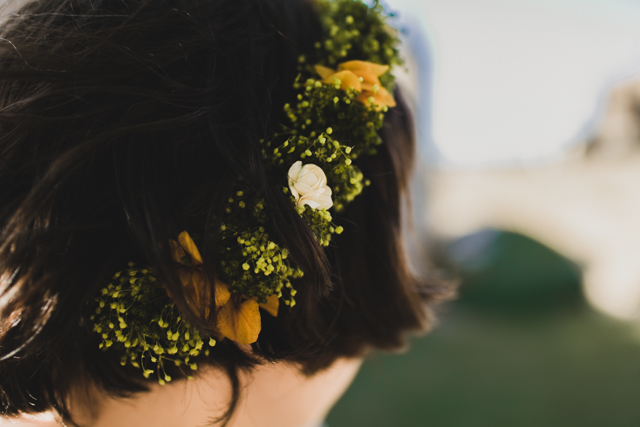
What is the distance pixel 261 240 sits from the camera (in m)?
0.59

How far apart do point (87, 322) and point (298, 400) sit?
435mm

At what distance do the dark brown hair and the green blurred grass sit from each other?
60.9 inches

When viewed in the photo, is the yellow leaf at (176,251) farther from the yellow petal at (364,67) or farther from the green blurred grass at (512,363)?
the green blurred grass at (512,363)

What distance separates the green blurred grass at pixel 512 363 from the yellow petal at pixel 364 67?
1.59 metres

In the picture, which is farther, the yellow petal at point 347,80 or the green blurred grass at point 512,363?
the green blurred grass at point 512,363

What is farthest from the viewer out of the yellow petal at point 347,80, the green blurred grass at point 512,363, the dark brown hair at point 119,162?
the green blurred grass at point 512,363

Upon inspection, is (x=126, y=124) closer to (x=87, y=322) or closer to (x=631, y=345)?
(x=87, y=322)

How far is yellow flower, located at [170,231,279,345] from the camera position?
22.7 inches

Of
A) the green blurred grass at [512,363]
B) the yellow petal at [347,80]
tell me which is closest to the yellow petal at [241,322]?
the yellow petal at [347,80]

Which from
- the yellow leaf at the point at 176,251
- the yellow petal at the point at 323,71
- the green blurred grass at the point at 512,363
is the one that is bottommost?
the green blurred grass at the point at 512,363

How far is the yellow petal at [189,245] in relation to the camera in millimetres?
571

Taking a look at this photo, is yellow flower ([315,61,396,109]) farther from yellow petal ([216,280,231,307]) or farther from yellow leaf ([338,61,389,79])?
yellow petal ([216,280,231,307])

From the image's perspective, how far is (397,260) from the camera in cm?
82

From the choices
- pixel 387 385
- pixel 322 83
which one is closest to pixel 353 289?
pixel 322 83
